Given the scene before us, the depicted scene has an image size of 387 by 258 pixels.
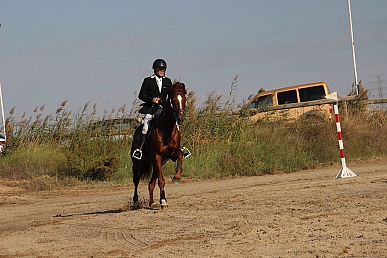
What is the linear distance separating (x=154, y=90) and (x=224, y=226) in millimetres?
4480

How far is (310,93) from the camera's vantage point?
28047 millimetres

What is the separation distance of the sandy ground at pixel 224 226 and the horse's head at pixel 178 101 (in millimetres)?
1680

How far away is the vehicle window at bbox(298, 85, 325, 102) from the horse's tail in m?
15.7

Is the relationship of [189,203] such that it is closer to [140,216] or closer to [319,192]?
[140,216]

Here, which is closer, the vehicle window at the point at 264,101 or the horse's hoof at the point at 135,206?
the horse's hoof at the point at 135,206

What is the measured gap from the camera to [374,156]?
22.6 metres

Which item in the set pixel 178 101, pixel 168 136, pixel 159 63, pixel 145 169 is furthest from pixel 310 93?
pixel 178 101

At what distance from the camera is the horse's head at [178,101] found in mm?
11383

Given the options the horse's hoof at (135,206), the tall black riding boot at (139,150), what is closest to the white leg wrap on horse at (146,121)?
the tall black riding boot at (139,150)

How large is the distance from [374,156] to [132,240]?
1605 cm

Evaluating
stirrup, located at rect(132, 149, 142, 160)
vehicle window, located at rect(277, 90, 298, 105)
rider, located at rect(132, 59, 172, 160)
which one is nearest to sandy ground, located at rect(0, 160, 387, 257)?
stirrup, located at rect(132, 149, 142, 160)

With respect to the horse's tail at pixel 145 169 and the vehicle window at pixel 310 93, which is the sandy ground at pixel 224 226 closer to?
the horse's tail at pixel 145 169

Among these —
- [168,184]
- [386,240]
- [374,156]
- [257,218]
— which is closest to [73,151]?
[168,184]

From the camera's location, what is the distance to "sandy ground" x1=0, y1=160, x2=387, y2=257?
278 inches
